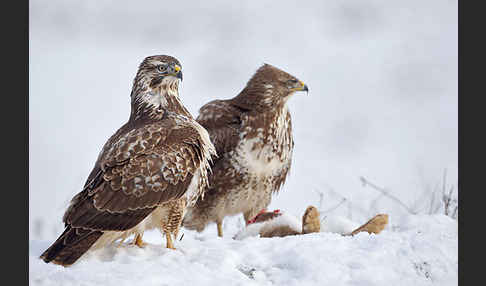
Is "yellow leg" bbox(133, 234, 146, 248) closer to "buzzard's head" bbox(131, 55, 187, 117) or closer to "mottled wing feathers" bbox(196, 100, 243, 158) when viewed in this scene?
"buzzard's head" bbox(131, 55, 187, 117)

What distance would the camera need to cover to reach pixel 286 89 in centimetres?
613

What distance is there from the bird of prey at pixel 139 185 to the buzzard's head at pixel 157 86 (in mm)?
39

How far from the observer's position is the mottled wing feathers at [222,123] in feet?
19.5

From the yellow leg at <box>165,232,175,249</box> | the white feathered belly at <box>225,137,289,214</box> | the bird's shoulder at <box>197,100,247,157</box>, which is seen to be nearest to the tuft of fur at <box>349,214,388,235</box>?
the white feathered belly at <box>225,137,289,214</box>

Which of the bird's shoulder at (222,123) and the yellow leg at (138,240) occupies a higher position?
the bird's shoulder at (222,123)

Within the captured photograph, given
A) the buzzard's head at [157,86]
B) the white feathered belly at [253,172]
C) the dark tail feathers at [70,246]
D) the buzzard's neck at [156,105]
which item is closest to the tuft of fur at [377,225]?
the white feathered belly at [253,172]

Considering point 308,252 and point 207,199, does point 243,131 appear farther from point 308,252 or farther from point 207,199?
point 308,252

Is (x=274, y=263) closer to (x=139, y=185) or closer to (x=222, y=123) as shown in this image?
(x=139, y=185)

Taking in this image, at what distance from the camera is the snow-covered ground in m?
3.91

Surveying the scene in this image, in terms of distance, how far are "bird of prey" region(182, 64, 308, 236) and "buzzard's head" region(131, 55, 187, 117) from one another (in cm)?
103

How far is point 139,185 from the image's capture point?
14.1 ft

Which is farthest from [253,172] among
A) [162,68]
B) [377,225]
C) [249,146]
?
[162,68]

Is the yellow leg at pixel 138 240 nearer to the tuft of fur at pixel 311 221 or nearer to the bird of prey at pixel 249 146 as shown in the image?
the bird of prey at pixel 249 146

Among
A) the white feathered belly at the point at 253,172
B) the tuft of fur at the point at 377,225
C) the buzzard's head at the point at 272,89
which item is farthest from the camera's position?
the buzzard's head at the point at 272,89
